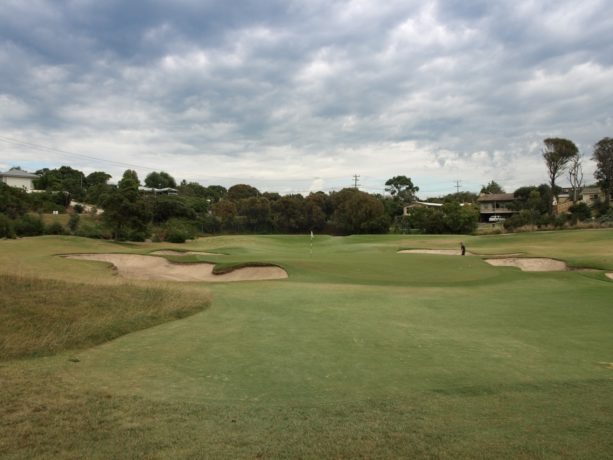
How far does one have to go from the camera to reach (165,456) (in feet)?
14.6

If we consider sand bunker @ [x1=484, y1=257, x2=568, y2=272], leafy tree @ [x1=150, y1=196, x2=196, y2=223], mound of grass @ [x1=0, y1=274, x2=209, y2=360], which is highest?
leafy tree @ [x1=150, y1=196, x2=196, y2=223]

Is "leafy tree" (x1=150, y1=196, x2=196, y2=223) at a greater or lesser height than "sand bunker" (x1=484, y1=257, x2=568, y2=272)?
greater

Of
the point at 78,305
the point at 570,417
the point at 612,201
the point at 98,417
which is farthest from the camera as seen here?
the point at 612,201

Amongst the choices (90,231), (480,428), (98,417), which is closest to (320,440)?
(480,428)

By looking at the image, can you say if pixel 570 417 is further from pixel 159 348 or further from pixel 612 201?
pixel 612 201

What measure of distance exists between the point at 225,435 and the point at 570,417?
426 centimetres

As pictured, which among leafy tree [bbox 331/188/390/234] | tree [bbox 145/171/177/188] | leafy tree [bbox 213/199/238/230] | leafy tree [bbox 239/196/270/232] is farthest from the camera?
tree [bbox 145/171/177/188]

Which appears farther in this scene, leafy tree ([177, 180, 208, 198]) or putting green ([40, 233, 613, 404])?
leafy tree ([177, 180, 208, 198])

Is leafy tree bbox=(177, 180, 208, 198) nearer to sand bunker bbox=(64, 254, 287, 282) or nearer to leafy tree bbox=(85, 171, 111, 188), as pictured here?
leafy tree bbox=(85, 171, 111, 188)

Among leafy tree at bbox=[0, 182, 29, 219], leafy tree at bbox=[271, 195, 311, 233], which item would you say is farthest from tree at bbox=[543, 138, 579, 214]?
leafy tree at bbox=[0, 182, 29, 219]

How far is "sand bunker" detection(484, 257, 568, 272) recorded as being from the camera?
25469mm

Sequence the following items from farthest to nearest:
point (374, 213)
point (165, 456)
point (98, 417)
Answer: point (374, 213) < point (98, 417) < point (165, 456)

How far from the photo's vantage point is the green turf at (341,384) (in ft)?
15.9

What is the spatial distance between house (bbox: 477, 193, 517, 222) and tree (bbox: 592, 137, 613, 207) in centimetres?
1953
